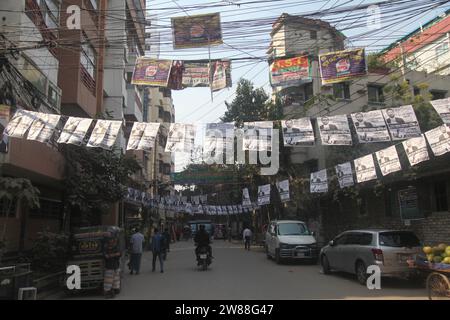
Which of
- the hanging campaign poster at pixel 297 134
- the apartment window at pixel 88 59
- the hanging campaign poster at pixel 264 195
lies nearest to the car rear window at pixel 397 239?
the hanging campaign poster at pixel 297 134

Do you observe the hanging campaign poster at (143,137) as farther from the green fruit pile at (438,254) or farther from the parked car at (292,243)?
the parked car at (292,243)

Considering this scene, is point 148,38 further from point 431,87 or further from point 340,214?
point 431,87

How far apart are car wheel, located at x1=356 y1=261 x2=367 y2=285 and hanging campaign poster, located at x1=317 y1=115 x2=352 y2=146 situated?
3.67m

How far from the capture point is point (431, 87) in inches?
1227

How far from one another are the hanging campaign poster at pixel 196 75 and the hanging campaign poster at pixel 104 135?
8.03 feet

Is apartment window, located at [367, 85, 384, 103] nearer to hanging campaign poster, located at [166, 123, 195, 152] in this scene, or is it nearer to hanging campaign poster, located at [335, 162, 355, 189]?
hanging campaign poster, located at [335, 162, 355, 189]

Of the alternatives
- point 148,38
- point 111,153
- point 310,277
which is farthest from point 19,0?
point 310,277

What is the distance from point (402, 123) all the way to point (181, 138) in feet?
21.3

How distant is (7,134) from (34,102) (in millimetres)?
2454

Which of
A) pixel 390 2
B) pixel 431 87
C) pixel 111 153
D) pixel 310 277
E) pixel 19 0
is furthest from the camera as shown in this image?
pixel 431 87

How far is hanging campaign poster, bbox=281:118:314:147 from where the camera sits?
1401cm

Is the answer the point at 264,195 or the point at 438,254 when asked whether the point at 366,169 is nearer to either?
the point at 438,254
